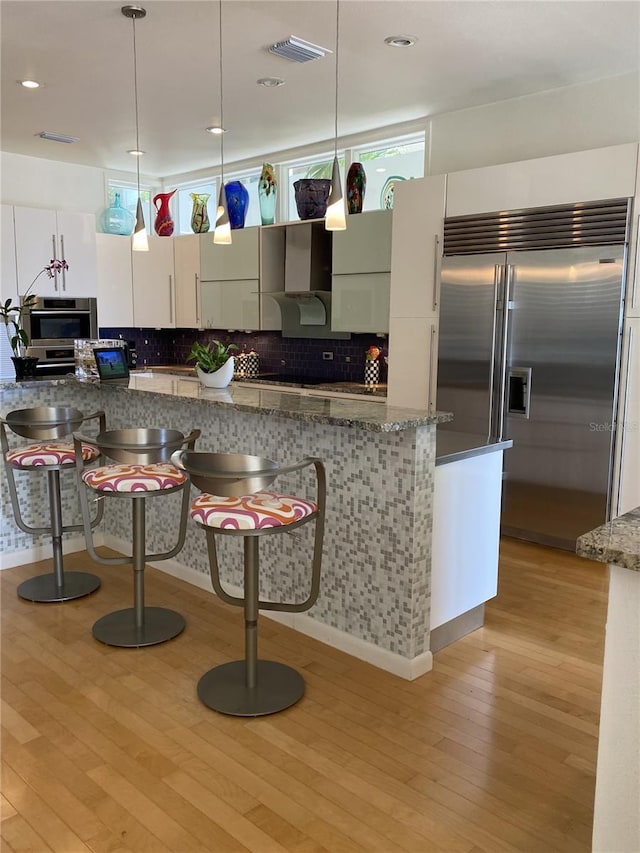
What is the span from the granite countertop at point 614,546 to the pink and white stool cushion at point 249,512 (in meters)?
1.16

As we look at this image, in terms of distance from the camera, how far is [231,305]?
22.0 feet

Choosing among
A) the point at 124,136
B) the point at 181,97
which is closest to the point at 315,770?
the point at 181,97

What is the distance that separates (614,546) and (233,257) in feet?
18.5

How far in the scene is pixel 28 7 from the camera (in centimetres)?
355

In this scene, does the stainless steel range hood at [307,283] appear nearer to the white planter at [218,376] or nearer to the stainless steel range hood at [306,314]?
the stainless steel range hood at [306,314]

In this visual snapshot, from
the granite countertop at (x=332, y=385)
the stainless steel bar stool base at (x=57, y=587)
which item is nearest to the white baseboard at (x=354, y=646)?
the stainless steel bar stool base at (x=57, y=587)

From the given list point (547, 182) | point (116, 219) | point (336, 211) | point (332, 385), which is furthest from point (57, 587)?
point (116, 219)

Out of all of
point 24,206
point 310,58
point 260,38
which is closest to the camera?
point 260,38

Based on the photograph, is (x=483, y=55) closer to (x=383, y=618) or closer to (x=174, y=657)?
(x=383, y=618)

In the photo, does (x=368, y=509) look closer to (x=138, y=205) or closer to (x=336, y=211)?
(x=336, y=211)

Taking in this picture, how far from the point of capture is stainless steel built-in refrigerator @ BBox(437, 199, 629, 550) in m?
4.14

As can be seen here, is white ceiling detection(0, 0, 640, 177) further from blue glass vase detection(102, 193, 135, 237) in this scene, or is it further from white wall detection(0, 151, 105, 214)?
blue glass vase detection(102, 193, 135, 237)

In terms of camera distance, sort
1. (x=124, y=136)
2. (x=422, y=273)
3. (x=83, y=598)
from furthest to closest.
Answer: (x=124, y=136) → (x=422, y=273) → (x=83, y=598)

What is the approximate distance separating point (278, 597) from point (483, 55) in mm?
3215
